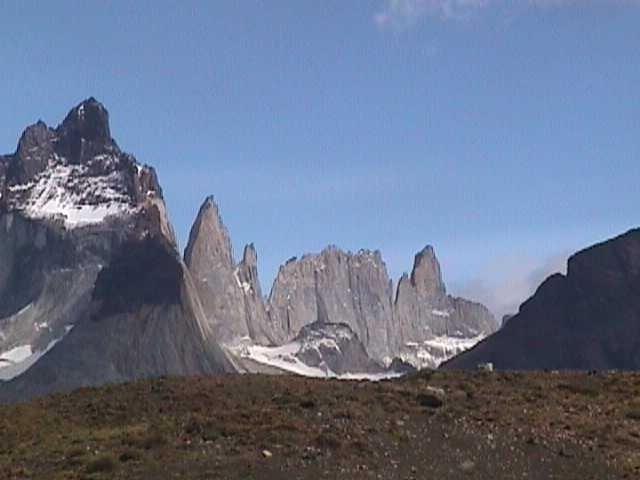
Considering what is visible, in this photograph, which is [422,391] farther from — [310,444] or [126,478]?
[126,478]

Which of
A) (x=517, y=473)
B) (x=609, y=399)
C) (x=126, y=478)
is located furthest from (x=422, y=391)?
(x=126, y=478)

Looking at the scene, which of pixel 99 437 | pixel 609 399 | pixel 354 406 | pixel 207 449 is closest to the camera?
pixel 207 449

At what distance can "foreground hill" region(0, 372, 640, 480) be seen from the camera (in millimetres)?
38219

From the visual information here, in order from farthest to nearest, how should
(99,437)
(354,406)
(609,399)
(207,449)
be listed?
(609,399), (354,406), (99,437), (207,449)

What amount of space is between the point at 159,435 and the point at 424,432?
7458 mm

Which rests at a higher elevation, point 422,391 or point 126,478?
point 422,391

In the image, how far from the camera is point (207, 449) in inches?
1564

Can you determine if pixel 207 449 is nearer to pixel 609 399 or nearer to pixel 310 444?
pixel 310 444

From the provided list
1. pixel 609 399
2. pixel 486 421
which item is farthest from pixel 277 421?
pixel 609 399

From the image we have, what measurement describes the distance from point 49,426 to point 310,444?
1012cm

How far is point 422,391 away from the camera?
4784cm

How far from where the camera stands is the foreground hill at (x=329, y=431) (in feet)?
125

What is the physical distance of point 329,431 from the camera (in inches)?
1625

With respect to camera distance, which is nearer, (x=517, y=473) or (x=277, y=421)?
(x=517, y=473)
